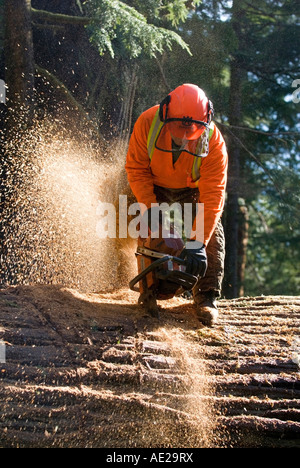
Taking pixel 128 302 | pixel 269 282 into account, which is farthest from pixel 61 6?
pixel 269 282

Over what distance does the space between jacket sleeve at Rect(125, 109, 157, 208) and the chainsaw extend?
0.42 meters

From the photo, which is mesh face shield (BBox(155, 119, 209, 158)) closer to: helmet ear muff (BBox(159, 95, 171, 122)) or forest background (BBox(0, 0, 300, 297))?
helmet ear muff (BBox(159, 95, 171, 122))

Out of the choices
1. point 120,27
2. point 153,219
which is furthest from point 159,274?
point 120,27

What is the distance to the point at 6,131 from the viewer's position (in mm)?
5809

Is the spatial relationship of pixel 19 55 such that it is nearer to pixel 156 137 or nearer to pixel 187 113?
pixel 156 137

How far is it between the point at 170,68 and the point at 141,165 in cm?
359

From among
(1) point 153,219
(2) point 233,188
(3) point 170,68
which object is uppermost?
(3) point 170,68

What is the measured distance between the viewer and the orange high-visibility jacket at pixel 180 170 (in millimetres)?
4062

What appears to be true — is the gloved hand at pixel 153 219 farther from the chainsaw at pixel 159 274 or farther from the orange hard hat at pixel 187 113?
the orange hard hat at pixel 187 113

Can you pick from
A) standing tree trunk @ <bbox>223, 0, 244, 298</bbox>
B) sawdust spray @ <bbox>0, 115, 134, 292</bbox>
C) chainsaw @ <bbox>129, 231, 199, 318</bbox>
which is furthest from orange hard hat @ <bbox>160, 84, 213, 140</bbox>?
standing tree trunk @ <bbox>223, 0, 244, 298</bbox>

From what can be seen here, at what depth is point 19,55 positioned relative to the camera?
5.94 meters

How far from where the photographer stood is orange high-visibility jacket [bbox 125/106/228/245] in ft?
13.3

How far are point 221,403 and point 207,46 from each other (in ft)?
20.0
